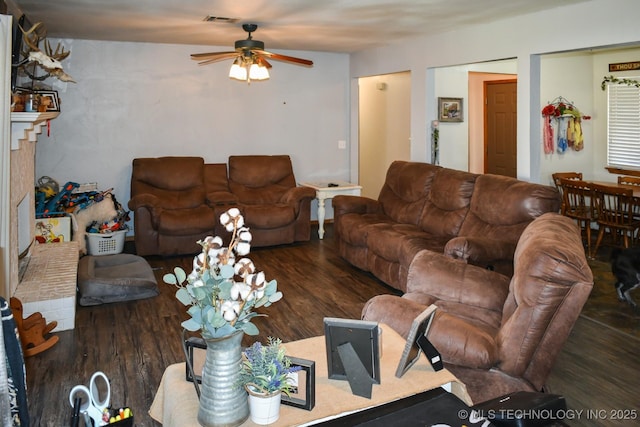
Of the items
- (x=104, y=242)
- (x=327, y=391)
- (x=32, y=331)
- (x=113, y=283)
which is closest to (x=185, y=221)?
(x=104, y=242)

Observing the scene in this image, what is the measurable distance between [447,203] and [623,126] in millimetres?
3446

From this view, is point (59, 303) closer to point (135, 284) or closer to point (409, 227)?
point (135, 284)

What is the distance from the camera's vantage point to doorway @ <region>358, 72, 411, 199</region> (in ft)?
26.5

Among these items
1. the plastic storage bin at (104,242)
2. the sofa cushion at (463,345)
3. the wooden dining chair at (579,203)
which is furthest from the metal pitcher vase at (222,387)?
the wooden dining chair at (579,203)

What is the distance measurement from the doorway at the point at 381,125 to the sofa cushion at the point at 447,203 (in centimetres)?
291

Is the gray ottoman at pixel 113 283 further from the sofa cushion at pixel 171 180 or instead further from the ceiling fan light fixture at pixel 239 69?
the ceiling fan light fixture at pixel 239 69

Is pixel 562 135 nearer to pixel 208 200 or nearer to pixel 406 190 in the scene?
pixel 406 190

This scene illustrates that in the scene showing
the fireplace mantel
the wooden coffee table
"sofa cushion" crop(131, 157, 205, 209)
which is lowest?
the wooden coffee table

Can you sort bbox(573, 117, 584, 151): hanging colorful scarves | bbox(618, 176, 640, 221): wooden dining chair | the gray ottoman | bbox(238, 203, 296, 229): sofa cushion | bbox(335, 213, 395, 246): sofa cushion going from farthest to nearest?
bbox(573, 117, 584, 151): hanging colorful scarves, bbox(238, 203, 296, 229): sofa cushion, bbox(618, 176, 640, 221): wooden dining chair, bbox(335, 213, 395, 246): sofa cushion, the gray ottoman

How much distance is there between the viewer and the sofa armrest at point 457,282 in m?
3.15

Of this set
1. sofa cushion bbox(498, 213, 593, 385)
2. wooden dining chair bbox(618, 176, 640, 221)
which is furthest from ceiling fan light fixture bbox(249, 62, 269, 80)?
wooden dining chair bbox(618, 176, 640, 221)

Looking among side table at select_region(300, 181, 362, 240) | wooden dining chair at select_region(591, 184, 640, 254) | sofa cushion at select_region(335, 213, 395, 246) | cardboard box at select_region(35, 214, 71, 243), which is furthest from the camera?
side table at select_region(300, 181, 362, 240)

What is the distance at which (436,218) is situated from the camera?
4996 millimetres

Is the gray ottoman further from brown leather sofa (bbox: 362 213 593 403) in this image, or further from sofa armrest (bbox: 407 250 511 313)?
brown leather sofa (bbox: 362 213 593 403)
